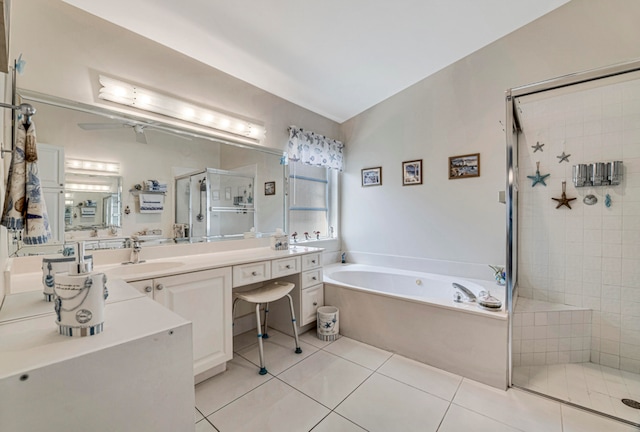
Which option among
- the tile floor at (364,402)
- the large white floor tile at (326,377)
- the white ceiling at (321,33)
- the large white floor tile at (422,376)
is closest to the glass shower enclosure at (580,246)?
the tile floor at (364,402)

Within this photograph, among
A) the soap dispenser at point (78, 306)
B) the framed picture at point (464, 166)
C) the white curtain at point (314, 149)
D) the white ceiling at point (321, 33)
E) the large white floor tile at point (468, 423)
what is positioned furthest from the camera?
the white curtain at point (314, 149)

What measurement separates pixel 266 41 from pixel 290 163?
1282 mm

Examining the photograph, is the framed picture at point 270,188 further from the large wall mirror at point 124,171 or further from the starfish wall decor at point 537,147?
the starfish wall decor at point 537,147

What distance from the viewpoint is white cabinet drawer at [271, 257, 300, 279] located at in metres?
2.15

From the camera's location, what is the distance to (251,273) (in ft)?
6.51

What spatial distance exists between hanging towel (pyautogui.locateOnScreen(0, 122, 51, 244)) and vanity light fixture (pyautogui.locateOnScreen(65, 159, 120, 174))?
850 mm

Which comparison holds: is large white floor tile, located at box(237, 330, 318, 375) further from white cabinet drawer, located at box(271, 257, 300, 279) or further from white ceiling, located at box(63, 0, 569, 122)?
white ceiling, located at box(63, 0, 569, 122)

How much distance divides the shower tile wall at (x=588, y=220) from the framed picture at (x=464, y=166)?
1.25ft

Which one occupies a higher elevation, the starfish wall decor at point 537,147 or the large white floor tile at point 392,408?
the starfish wall decor at point 537,147

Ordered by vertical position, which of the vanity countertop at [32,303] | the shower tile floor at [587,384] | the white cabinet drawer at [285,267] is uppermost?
the vanity countertop at [32,303]

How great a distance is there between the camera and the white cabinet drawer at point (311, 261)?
2.43 meters

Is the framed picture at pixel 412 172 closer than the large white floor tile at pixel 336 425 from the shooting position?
No

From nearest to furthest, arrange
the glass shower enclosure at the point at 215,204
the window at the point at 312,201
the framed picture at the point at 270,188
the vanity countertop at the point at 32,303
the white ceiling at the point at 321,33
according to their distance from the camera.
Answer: the vanity countertop at the point at 32,303 < the white ceiling at the point at 321,33 < the glass shower enclosure at the point at 215,204 < the framed picture at the point at 270,188 < the window at the point at 312,201

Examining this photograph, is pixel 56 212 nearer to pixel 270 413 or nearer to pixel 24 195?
pixel 24 195
